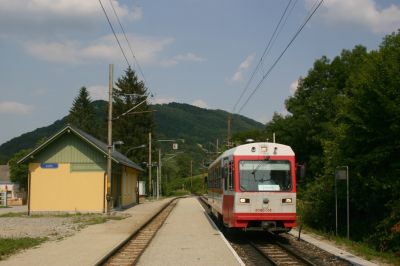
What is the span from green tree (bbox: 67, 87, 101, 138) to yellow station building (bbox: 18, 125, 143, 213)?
59.1 metres

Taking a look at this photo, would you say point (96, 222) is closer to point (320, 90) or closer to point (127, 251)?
point (127, 251)

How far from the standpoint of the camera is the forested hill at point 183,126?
150 meters

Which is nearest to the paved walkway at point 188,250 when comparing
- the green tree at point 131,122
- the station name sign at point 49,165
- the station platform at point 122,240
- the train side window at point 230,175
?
the station platform at point 122,240

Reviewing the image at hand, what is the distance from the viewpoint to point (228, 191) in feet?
59.7

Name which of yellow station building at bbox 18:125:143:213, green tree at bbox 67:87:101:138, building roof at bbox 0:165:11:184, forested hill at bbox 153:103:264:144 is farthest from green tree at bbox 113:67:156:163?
forested hill at bbox 153:103:264:144

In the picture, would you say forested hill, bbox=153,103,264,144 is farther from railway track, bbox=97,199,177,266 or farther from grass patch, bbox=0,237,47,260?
grass patch, bbox=0,237,47,260

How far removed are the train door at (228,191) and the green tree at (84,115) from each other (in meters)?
75.6

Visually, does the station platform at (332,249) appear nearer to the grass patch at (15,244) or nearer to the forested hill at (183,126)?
the grass patch at (15,244)

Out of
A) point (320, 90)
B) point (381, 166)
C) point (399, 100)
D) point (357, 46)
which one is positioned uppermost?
point (357, 46)

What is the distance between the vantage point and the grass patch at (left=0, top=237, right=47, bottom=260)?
13.6 m

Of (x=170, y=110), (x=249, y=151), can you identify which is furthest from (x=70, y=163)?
(x=170, y=110)

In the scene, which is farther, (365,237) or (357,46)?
(357,46)

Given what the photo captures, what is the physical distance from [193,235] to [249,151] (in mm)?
3700

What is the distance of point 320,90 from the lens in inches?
2029
